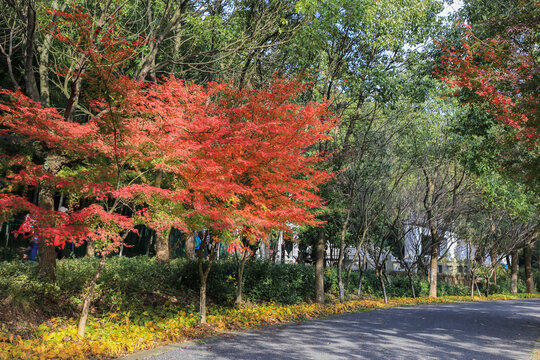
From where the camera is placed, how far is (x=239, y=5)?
13.5m

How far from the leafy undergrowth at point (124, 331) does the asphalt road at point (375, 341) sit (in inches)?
24.7

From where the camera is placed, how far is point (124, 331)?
7914 millimetres

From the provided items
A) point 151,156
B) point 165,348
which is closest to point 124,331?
point 165,348

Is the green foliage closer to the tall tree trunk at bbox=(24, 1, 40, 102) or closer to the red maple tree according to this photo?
the red maple tree

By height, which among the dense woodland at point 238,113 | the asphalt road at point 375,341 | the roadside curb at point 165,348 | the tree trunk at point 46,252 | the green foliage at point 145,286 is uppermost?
the dense woodland at point 238,113

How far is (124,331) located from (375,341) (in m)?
4.96

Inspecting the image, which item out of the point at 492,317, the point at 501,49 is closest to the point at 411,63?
the point at 501,49

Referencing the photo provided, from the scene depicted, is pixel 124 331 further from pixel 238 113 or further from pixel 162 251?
pixel 162 251

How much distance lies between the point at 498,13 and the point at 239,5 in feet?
24.7

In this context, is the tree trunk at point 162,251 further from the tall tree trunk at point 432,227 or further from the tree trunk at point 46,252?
the tall tree trunk at point 432,227

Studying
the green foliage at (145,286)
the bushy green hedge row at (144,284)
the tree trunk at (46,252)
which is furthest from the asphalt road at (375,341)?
the tree trunk at (46,252)

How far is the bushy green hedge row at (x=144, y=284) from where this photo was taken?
8156 mm

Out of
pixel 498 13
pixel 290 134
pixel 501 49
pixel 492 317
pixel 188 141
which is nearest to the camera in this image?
pixel 188 141

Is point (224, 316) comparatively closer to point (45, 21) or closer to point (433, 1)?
point (45, 21)
